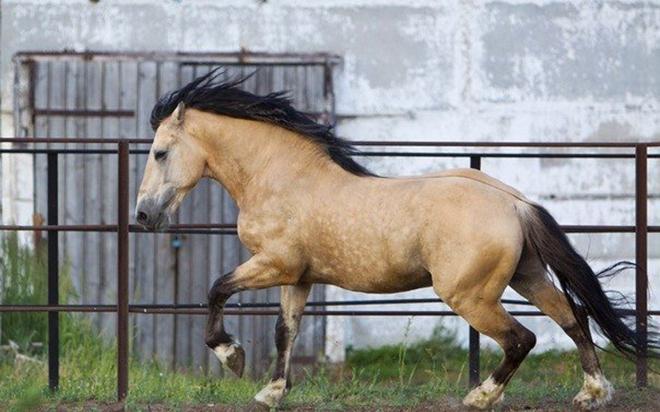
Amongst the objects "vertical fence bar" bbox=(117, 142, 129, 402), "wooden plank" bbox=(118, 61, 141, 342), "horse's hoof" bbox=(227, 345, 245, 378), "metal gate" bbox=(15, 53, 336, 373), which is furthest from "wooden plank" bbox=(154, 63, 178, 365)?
"horse's hoof" bbox=(227, 345, 245, 378)

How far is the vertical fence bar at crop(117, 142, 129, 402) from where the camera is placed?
8188 mm

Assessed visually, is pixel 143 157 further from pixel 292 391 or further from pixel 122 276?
pixel 292 391

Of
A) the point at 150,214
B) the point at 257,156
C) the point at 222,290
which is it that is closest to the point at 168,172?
the point at 150,214

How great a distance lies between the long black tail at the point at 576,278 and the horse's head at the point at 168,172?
1739 millimetres

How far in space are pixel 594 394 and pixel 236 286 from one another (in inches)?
74.3

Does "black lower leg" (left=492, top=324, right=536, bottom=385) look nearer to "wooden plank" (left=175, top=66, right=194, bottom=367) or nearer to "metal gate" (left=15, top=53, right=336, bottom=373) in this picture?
"metal gate" (left=15, top=53, right=336, bottom=373)

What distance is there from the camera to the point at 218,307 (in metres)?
7.43

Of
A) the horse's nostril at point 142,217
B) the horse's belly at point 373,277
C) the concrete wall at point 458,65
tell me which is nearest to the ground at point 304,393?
the horse's belly at point 373,277

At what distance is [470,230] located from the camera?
6.96m

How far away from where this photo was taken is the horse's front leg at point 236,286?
734 cm

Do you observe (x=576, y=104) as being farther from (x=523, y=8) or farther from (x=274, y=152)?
(x=274, y=152)

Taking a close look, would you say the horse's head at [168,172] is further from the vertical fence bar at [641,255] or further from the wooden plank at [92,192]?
the wooden plank at [92,192]

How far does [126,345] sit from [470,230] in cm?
232

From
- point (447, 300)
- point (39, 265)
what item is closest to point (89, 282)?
point (39, 265)
